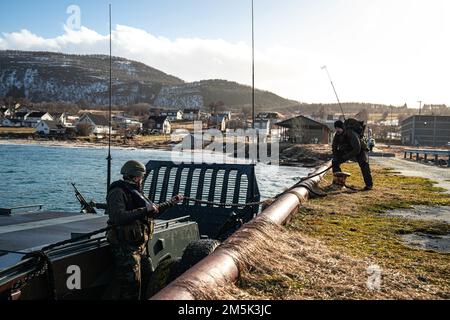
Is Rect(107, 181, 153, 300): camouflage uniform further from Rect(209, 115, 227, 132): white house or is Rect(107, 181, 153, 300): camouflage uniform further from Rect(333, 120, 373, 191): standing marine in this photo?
Rect(209, 115, 227, 132): white house

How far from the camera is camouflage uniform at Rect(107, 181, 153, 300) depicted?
5.69 meters

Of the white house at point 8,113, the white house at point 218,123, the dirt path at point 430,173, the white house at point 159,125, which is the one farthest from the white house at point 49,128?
the dirt path at point 430,173

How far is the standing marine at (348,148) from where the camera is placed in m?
12.4

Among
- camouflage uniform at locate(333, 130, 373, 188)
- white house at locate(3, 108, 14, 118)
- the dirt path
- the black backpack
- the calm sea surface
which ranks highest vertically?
white house at locate(3, 108, 14, 118)

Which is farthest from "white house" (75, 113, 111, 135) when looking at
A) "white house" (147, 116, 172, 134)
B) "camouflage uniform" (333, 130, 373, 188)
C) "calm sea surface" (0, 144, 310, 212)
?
"camouflage uniform" (333, 130, 373, 188)

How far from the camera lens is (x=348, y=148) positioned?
42.5 ft

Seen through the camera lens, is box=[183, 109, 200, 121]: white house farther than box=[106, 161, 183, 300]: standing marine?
Yes

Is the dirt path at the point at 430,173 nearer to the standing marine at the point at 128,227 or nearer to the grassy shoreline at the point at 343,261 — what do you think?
the grassy shoreline at the point at 343,261

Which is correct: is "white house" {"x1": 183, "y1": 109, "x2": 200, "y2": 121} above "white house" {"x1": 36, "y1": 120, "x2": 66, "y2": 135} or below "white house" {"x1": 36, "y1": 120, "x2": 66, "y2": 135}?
above

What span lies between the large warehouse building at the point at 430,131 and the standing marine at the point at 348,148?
81840mm

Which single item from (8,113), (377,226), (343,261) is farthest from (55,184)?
(8,113)

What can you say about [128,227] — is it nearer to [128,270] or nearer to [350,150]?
[128,270]
